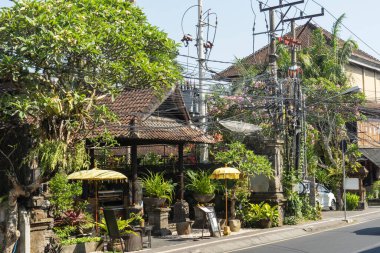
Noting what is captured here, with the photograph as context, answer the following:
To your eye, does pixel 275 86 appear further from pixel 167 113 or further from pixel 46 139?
pixel 46 139

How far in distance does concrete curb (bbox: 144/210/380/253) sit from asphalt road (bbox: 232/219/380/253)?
48 centimetres

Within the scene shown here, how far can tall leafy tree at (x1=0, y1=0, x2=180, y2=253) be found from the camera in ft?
Result: 35.3

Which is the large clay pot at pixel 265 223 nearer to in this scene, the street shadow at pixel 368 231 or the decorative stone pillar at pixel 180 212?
the decorative stone pillar at pixel 180 212

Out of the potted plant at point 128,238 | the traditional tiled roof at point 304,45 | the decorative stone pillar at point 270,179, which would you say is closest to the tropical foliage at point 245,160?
the decorative stone pillar at point 270,179

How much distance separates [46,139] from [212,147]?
1196cm

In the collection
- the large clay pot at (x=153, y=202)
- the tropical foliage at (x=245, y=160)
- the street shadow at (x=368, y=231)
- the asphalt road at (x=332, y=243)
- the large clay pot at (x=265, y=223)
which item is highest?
the tropical foliage at (x=245, y=160)

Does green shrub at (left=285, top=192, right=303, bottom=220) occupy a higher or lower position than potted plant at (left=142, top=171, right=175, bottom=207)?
lower

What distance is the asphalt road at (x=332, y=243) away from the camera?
14.0m

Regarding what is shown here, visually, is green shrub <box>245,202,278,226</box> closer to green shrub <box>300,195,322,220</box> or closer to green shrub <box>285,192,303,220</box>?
green shrub <box>285,192,303,220</box>

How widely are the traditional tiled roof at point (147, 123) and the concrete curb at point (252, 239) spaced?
394 cm

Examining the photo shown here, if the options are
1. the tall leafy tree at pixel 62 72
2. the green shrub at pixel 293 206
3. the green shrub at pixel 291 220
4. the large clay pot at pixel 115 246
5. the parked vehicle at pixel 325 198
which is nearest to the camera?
the tall leafy tree at pixel 62 72

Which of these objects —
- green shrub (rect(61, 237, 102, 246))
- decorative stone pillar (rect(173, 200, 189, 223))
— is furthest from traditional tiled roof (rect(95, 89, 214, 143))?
green shrub (rect(61, 237, 102, 246))

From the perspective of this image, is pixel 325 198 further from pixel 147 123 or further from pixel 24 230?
pixel 24 230

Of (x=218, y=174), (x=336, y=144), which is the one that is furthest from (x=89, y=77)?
(x=336, y=144)
